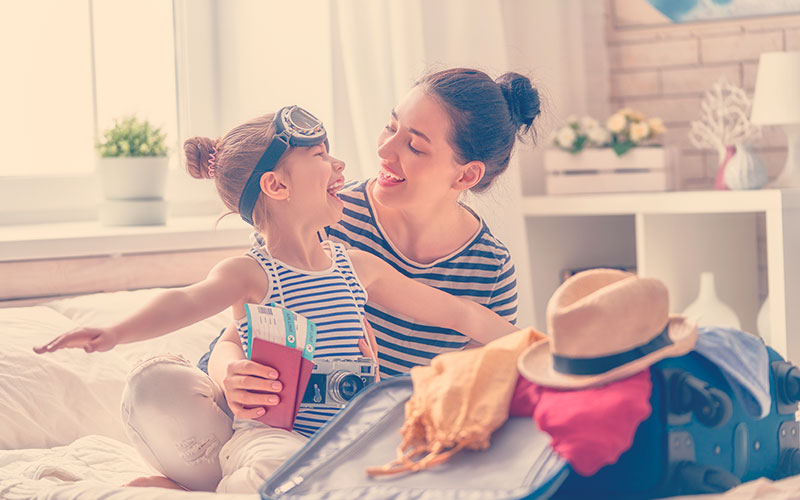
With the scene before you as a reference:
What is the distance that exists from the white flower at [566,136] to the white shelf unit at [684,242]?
156mm

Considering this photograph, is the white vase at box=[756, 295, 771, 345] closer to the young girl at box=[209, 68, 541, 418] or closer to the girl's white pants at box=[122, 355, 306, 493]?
the young girl at box=[209, 68, 541, 418]

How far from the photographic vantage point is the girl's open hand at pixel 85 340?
1.09 m

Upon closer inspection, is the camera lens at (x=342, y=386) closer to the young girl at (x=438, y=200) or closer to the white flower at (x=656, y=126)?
the young girl at (x=438, y=200)

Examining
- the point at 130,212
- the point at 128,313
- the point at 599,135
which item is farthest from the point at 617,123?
the point at 128,313

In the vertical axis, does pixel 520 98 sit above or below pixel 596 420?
above

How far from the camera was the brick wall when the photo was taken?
9.75 feet

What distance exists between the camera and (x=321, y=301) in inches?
54.0

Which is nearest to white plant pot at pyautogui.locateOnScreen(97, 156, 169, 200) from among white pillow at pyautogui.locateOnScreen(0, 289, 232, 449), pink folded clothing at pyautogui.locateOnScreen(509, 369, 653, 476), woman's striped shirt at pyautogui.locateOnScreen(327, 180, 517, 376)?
white pillow at pyautogui.locateOnScreen(0, 289, 232, 449)

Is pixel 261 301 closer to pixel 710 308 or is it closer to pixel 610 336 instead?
pixel 610 336

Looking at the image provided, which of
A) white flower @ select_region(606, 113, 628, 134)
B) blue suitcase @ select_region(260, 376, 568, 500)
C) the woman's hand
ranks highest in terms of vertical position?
white flower @ select_region(606, 113, 628, 134)

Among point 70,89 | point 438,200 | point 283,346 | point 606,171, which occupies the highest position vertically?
point 70,89

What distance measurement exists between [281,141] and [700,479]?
29.1 inches

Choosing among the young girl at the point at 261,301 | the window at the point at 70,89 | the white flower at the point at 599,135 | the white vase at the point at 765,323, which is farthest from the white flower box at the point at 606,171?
the young girl at the point at 261,301

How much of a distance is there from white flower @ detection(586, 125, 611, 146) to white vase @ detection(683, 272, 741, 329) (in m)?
0.47
